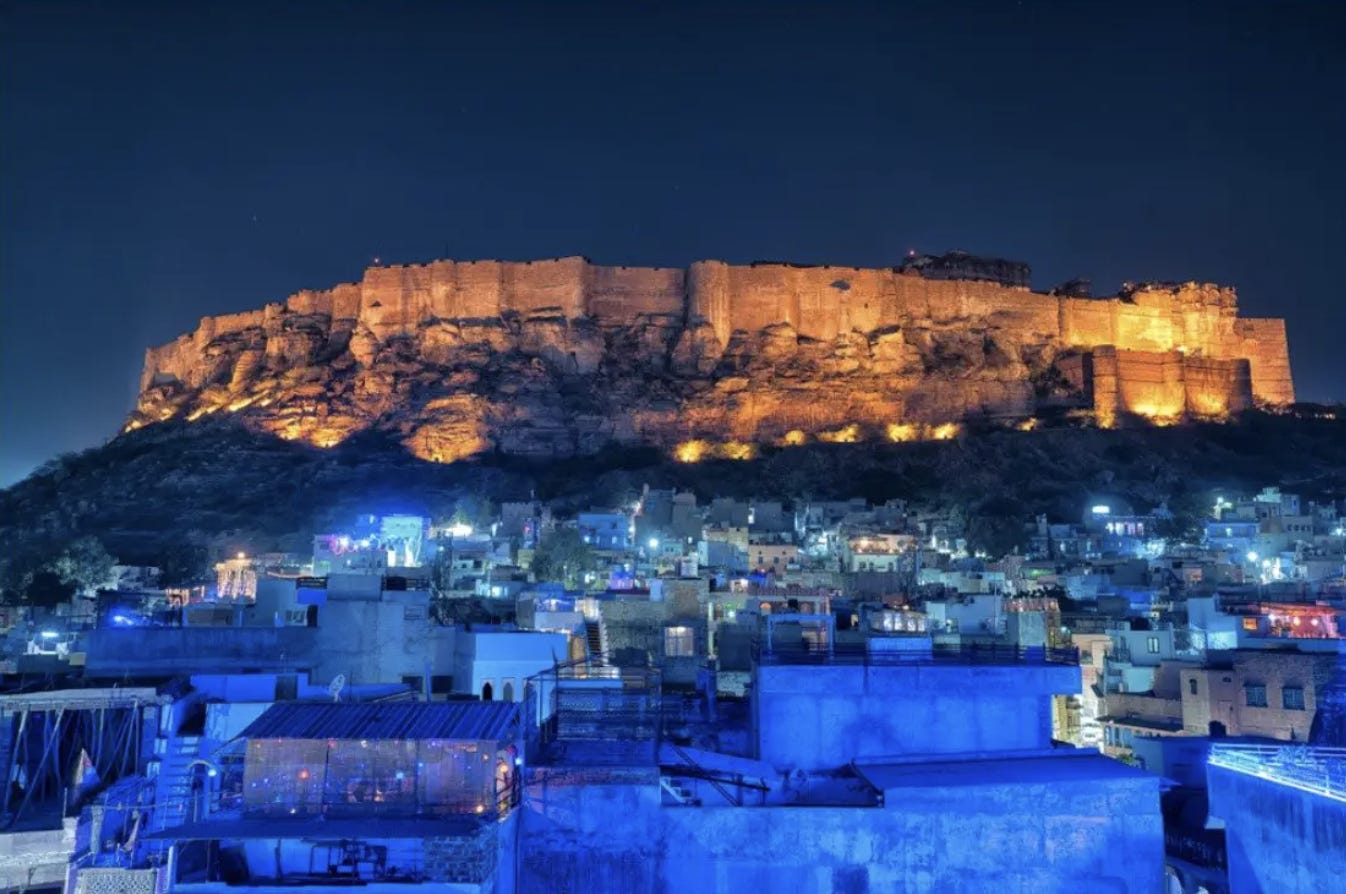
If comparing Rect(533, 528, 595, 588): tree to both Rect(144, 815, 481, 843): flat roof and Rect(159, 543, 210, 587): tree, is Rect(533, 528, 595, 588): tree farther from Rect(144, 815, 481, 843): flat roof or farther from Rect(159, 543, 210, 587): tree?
Rect(144, 815, 481, 843): flat roof

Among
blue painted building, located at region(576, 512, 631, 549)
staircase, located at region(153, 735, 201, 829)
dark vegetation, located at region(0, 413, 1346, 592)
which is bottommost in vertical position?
staircase, located at region(153, 735, 201, 829)

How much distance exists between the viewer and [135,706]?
1416 centimetres

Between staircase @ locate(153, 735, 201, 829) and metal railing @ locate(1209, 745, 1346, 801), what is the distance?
987 cm

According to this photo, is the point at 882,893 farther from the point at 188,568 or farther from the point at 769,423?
the point at 769,423

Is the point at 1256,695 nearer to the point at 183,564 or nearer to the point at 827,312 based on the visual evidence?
the point at 183,564

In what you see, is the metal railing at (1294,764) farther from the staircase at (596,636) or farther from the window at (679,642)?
the window at (679,642)

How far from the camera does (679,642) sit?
23016mm

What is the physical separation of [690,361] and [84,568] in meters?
47.1

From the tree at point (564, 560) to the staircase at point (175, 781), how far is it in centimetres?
2532

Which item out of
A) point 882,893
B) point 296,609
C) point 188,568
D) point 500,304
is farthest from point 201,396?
point 882,893

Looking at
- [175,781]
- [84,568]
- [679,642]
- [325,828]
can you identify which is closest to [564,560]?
[84,568]

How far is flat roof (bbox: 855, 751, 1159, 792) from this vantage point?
9.15 meters

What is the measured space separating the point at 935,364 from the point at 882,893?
273 feet

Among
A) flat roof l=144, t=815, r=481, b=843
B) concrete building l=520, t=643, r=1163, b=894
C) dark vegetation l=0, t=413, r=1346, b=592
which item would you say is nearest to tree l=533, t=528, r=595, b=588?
dark vegetation l=0, t=413, r=1346, b=592
